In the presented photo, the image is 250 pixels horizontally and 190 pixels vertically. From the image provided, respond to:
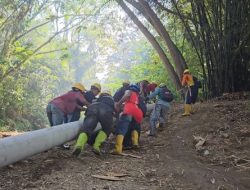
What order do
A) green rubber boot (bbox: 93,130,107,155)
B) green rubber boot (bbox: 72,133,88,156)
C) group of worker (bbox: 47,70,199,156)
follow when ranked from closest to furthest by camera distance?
green rubber boot (bbox: 72,133,88,156) < green rubber boot (bbox: 93,130,107,155) < group of worker (bbox: 47,70,199,156)

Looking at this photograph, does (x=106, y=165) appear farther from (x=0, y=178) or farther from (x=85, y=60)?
(x=85, y=60)

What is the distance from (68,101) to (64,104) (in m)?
0.10

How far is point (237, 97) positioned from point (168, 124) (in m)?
2.82

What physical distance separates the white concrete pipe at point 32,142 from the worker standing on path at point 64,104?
78cm

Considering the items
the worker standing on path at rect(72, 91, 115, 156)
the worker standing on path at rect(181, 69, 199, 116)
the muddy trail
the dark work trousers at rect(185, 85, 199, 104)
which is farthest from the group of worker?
the worker standing on path at rect(181, 69, 199, 116)

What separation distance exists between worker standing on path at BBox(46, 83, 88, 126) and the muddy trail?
3.30 ft

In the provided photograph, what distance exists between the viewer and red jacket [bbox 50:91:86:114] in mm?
7914

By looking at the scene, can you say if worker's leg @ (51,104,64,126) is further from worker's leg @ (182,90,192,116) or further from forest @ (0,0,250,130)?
forest @ (0,0,250,130)

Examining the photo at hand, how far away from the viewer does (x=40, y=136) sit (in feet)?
19.7

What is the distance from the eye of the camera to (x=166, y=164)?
6.46 m

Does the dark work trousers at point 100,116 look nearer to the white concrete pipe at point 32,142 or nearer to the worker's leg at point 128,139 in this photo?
the white concrete pipe at point 32,142

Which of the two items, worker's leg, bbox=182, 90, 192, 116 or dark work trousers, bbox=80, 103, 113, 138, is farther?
worker's leg, bbox=182, 90, 192, 116

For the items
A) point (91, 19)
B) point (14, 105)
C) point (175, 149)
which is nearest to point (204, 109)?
point (175, 149)

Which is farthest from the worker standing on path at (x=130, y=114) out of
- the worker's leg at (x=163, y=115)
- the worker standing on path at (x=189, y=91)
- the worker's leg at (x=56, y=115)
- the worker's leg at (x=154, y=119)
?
the worker standing on path at (x=189, y=91)
